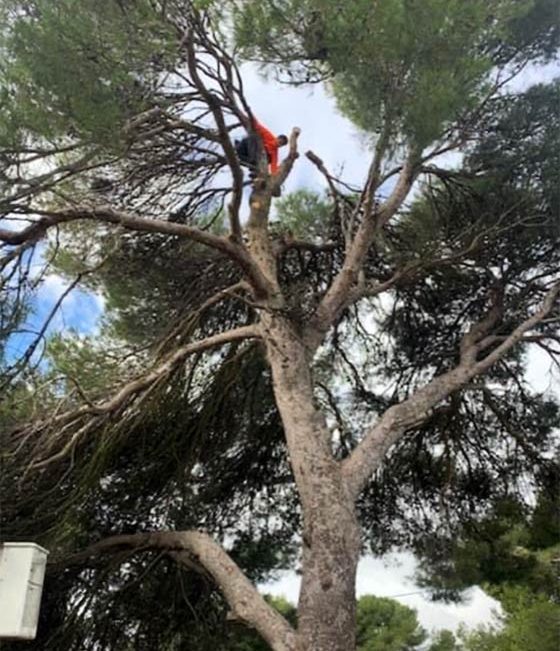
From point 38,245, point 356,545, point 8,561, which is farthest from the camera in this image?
point 38,245

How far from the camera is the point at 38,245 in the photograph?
174 inches

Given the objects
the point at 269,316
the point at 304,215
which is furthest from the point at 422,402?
the point at 304,215

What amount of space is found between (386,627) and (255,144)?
35.0 ft

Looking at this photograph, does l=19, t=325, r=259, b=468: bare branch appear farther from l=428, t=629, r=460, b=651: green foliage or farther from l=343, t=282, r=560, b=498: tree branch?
l=428, t=629, r=460, b=651: green foliage

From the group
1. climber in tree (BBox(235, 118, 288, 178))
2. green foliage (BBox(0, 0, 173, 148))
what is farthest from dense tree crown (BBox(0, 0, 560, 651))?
climber in tree (BBox(235, 118, 288, 178))

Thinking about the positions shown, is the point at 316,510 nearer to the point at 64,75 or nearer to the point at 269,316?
the point at 269,316

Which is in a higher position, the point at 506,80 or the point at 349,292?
the point at 506,80

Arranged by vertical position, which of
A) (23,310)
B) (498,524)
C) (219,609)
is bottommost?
(219,609)

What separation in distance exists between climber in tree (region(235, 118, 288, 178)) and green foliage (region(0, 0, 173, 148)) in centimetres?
156

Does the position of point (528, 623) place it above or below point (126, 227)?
below

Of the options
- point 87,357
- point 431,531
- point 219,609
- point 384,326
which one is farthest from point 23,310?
point 431,531

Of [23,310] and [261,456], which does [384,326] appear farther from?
[23,310]

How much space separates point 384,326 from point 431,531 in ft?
6.01

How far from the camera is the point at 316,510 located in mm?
4125
